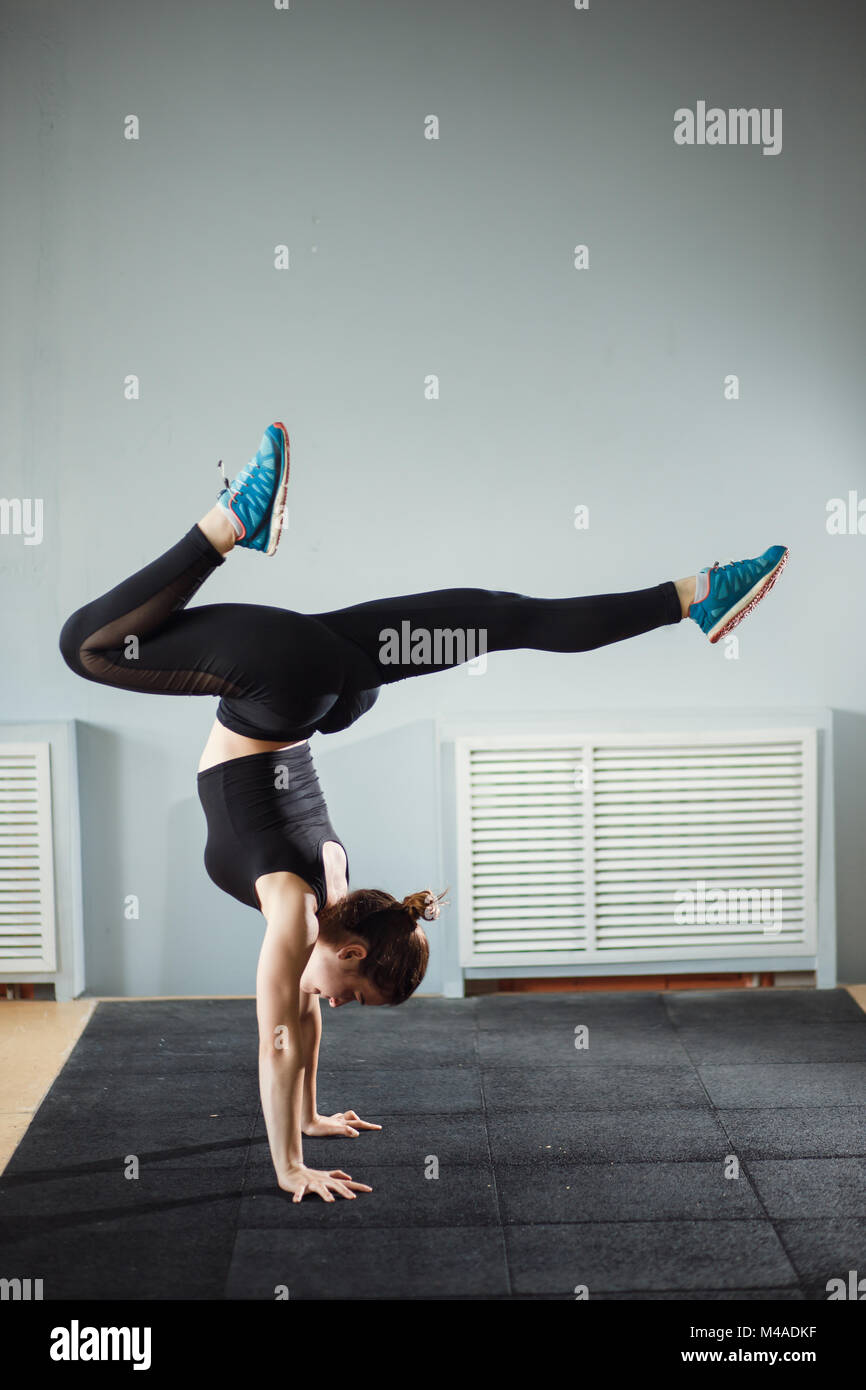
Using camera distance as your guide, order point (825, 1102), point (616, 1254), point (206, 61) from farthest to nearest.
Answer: point (206, 61) < point (825, 1102) < point (616, 1254)

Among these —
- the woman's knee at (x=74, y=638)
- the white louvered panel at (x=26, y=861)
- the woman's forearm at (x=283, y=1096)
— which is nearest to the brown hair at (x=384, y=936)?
the woman's forearm at (x=283, y=1096)

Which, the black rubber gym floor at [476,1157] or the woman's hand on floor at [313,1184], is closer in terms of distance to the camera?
the black rubber gym floor at [476,1157]

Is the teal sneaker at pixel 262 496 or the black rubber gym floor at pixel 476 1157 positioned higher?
the teal sneaker at pixel 262 496

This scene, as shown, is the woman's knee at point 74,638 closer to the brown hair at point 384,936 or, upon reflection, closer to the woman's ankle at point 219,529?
the woman's ankle at point 219,529

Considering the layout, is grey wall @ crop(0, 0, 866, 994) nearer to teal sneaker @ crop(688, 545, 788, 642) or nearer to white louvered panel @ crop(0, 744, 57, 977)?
white louvered panel @ crop(0, 744, 57, 977)

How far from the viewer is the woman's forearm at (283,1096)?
2648 mm

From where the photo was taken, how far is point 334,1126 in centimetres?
306

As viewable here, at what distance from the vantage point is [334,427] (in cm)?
402

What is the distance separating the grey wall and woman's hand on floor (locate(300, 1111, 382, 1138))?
109 centimetres

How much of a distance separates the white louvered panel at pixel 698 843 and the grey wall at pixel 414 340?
244mm
